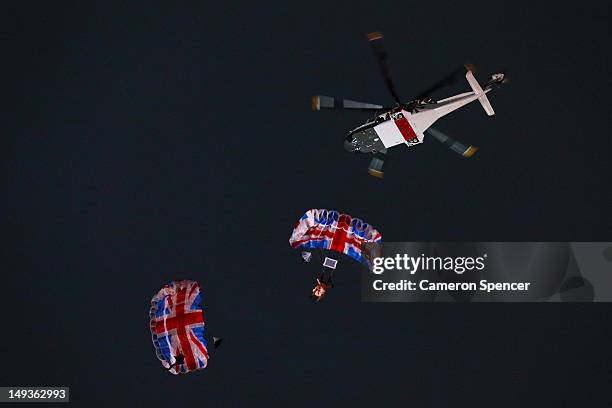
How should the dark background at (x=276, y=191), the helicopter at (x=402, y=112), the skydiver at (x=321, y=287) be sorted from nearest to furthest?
the helicopter at (x=402, y=112)
the skydiver at (x=321, y=287)
the dark background at (x=276, y=191)

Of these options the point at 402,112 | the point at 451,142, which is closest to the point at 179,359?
the point at 402,112

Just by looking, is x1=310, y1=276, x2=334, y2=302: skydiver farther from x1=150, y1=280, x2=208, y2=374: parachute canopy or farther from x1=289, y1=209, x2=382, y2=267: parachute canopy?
x1=150, y1=280, x2=208, y2=374: parachute canopy

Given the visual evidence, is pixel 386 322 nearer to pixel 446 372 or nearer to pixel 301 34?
pixel 446 372

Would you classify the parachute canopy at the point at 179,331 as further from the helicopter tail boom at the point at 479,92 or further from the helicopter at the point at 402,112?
the helicopter tail boom at the point at 479,92

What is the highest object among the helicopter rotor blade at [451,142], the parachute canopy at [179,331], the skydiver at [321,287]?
the helicopter rotor blade at [451,142]

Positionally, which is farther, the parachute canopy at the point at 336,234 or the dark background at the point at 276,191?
the dark background at the point at 276,191

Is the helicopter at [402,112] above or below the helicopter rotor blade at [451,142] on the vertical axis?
above

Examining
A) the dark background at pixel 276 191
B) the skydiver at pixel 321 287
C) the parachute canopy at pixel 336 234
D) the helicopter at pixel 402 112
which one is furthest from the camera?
the dark background at pixel 276 191

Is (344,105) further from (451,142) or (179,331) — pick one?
(179,331)

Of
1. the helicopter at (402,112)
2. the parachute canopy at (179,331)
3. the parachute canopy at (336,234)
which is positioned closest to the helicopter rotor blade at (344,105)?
the helicopter at (402,112)
